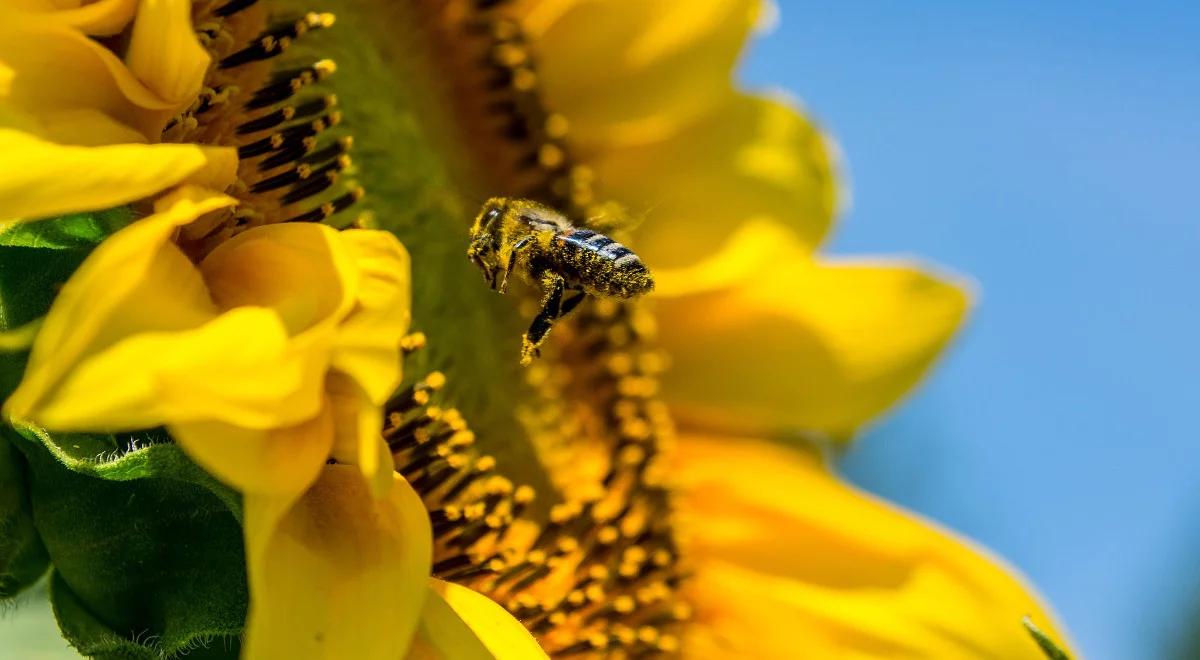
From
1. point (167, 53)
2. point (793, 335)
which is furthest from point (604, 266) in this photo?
point (793, 335)

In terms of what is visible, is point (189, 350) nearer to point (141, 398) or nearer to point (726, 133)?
point (141, 398)

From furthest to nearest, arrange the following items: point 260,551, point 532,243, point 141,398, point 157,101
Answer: point 532,243, point 157,101, point 260,551, point 141,398

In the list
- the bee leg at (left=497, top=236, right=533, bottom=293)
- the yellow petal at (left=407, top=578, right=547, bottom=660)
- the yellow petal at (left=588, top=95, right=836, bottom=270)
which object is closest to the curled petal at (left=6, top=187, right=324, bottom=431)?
the yellow petal at (left=407, top=578, right=547, bottom=660)

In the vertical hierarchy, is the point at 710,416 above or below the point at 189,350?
below

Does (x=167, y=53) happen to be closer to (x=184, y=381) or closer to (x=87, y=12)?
(x=87, y=12)

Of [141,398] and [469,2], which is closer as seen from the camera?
[141,398]

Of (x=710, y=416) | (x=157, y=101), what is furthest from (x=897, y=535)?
(x=157, y=101)

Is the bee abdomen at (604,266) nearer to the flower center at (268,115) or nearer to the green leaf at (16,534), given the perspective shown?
the flower center at (268,115)
